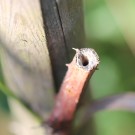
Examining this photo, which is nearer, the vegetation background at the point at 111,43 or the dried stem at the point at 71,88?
the dried stem at the point at 71,88

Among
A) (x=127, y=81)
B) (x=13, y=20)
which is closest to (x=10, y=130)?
(x=127, y=81)

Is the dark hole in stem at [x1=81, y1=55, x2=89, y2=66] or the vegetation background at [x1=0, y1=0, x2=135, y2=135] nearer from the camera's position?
the dark hole in stem at [x1=81, y1=55, x2=89, y2=66]

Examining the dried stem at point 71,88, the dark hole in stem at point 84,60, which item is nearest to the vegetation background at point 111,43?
the dried stem at point 71,88

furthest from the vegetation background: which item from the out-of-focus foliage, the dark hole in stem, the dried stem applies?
the dark hole in stem

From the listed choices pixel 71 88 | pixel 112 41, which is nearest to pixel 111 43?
pixel 112 41

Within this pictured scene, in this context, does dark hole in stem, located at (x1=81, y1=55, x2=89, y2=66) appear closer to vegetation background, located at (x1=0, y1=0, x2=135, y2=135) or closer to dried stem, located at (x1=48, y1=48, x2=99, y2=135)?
dried stem, located at (x1=48, y1=48, x2=99, y2=135)

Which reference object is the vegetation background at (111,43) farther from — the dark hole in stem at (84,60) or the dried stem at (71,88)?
the dark hole in stem at (84,60)

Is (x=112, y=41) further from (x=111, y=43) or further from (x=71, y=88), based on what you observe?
(x=71, y=88)
